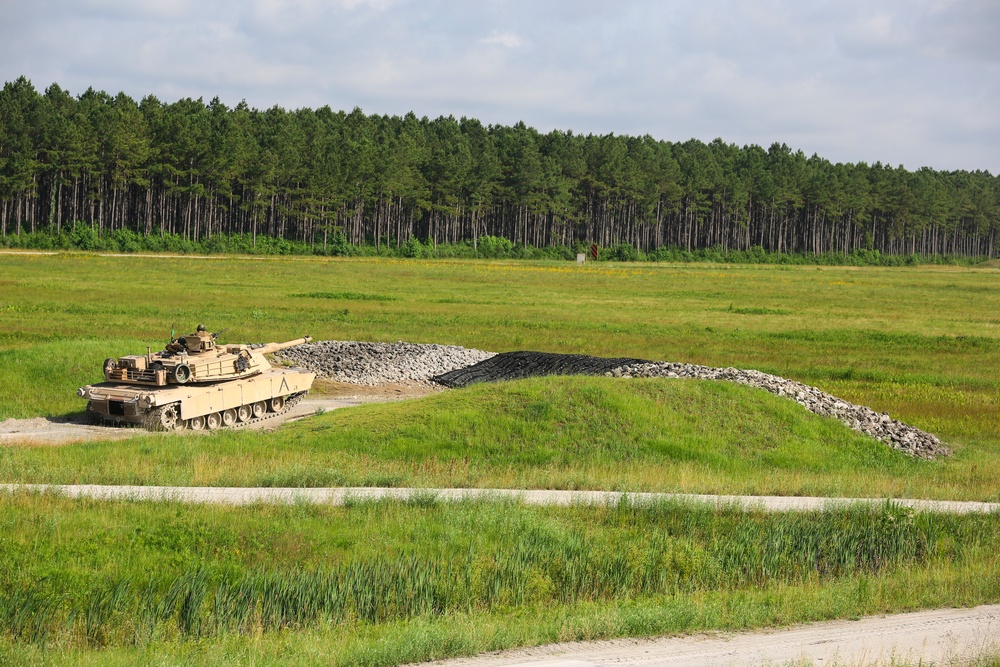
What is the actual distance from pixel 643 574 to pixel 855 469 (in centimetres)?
1213

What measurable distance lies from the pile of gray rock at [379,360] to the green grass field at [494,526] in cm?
500

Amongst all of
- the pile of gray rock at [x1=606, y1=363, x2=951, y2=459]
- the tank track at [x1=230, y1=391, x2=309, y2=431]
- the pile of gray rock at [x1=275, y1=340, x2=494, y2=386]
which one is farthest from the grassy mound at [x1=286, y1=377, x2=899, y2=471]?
the pile of gray rock at [x1=275, y1=340, x2=494, y2=386]

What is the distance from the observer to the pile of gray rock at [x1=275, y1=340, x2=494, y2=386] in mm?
40594

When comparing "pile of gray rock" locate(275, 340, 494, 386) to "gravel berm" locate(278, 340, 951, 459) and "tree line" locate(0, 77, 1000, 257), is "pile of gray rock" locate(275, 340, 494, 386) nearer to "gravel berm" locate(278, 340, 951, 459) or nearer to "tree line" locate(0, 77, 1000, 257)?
"gravel berm" locate(278, 340, 951, 459)

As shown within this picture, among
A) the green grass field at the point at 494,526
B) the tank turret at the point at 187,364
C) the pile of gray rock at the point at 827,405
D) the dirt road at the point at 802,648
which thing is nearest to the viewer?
the dirt road at the point at 802,648

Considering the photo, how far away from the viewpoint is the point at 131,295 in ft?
214

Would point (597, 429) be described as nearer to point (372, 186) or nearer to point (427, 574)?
point (427, 574)

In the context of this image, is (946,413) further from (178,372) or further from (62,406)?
(62,406)

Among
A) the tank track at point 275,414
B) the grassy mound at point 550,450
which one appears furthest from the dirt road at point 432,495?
the tank track at point 275,414

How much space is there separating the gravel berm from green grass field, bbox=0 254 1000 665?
1.27 meters

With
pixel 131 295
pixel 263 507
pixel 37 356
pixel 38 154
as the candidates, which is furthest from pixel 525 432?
pixel 38 154

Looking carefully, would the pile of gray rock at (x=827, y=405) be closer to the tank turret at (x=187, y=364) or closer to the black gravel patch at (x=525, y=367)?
the black gravel patch at (x=525, y=367)

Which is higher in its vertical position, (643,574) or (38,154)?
(38,154)

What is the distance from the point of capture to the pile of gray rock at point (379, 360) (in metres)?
40.6
